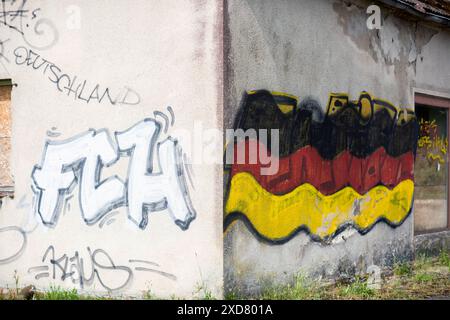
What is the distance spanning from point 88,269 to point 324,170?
2.96 metres

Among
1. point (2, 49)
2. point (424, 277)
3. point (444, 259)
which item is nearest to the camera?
point (2, 49)

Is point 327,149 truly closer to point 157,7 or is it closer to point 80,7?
point 157,7

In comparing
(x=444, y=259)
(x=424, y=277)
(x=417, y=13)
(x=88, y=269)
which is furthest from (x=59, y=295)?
(x=417, y=13)

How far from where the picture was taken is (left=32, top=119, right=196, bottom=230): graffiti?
767cm

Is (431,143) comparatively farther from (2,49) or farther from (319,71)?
(2,49)

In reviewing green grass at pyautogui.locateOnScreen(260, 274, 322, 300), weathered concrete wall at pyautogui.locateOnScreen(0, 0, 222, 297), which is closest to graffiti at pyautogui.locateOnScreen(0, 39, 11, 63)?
weathered concrete wall at pyautogui.locateOnScreen(0, 0, 222, 297)

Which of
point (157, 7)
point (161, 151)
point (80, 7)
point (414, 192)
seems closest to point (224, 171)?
point (161, 151)

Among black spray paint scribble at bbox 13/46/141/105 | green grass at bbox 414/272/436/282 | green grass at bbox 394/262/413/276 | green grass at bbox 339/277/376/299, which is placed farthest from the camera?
green grass at bbox 394/262/413/276

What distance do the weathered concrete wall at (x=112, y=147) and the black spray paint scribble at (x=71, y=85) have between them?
0.05ft

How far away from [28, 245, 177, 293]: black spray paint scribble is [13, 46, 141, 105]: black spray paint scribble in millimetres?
1594

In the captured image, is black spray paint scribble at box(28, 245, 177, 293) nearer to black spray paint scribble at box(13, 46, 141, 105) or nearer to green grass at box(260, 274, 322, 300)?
green grass at box(260, 274, 322, 300)

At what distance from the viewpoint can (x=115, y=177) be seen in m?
7.96

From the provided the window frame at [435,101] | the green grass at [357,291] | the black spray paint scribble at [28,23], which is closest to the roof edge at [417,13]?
the window frame at [435,101]

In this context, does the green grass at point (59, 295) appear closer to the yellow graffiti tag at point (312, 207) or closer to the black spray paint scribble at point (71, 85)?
the yellow graffiti tag at point (312, 207)
